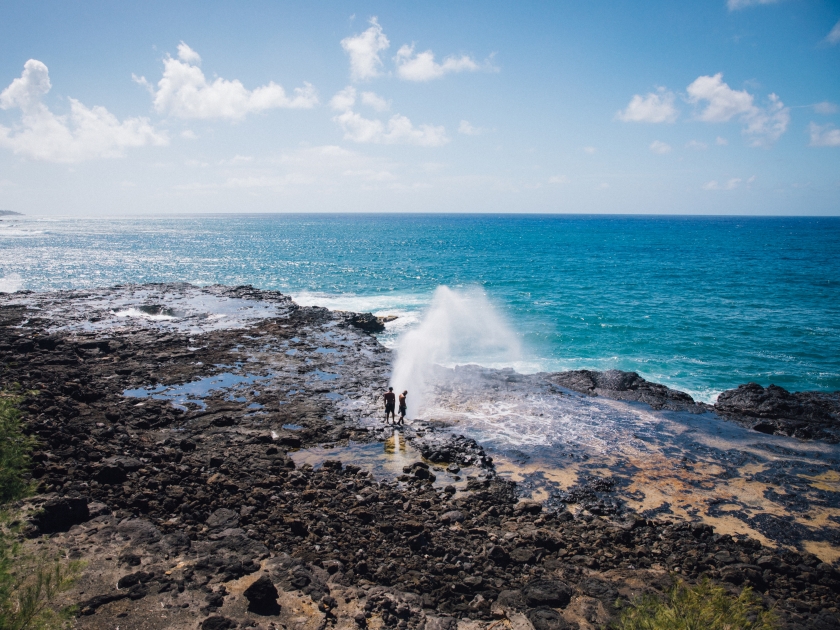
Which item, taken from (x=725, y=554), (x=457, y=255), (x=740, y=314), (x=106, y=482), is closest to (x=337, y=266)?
(x=457, y=255)

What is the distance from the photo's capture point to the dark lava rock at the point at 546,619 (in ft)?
29.1

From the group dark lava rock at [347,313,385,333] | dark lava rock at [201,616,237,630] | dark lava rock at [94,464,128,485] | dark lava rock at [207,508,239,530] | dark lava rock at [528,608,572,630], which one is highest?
dark lava rock at [347,313,385,333]

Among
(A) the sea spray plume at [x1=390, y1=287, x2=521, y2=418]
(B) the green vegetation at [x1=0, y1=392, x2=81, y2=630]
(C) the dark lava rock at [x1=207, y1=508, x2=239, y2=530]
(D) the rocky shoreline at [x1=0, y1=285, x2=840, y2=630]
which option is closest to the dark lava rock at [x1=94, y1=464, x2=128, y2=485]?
(D) the rocky shoreline at [x1=0, y1=285, x2=840, y2=630]

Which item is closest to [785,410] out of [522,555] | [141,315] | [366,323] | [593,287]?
[522,555]

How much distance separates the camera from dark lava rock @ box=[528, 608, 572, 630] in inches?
349

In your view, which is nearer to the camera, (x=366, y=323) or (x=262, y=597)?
(x=262, y=597)

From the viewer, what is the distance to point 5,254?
3435 inches

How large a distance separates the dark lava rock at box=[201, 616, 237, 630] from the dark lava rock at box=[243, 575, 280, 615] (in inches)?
17.8

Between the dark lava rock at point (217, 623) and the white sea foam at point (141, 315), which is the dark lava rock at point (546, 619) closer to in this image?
the dark lava rock at point (217, 623)

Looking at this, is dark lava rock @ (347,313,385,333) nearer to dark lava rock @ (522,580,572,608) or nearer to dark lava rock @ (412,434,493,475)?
dark lava rock @ (412,434,493,475)

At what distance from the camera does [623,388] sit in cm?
2405

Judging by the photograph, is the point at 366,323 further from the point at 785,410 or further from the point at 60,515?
the point at 60,515

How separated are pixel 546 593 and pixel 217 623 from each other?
6278 mm

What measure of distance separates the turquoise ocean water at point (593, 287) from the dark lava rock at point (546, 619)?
20.7m
